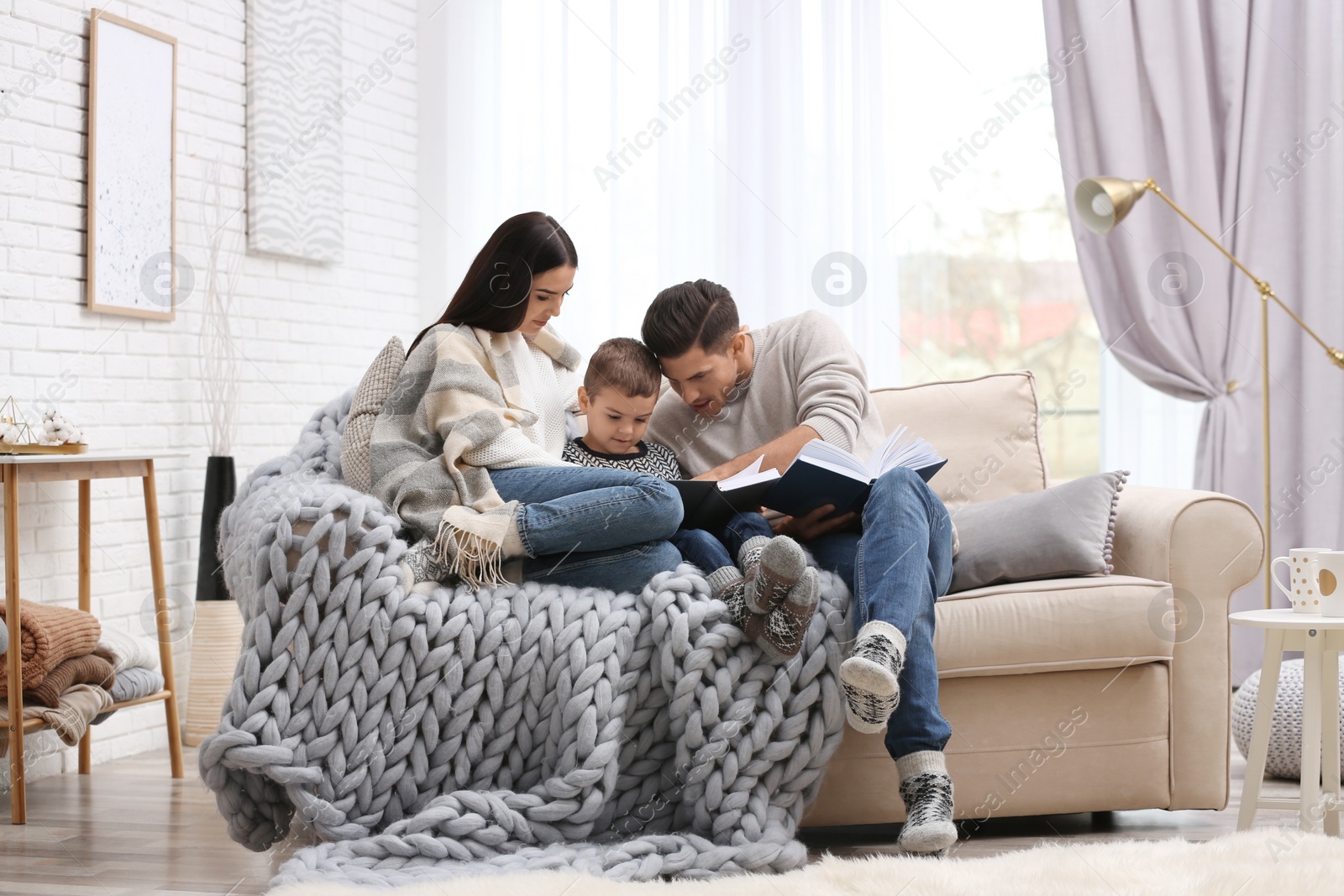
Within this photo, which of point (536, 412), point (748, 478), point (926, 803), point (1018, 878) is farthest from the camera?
point (536, 412)

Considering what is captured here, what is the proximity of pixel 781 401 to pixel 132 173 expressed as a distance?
1.73 metres

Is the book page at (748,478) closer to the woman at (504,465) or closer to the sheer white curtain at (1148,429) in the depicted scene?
the woman at (504,465)

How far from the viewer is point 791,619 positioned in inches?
65.7

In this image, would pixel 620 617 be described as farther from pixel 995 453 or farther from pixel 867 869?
pixel 995 453

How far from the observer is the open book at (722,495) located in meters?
1.89

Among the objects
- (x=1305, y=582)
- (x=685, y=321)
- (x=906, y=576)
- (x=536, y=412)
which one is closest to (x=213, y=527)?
(x=536, y=412)

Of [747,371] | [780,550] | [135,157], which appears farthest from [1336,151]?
[135,157]

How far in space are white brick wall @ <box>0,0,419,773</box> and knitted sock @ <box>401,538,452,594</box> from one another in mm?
1280

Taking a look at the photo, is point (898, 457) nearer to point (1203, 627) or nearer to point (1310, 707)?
point (1203, 627)

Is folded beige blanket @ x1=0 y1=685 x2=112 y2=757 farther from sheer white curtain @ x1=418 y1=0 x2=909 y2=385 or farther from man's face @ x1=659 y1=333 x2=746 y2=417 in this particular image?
sheer white curtain @ x1=418 y1=0 x2=909 y2=385

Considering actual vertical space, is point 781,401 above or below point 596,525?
above

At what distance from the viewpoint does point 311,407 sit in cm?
357

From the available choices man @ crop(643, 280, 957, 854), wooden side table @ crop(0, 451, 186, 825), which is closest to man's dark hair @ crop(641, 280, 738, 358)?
man @ crop(643, 280, 957, 854)

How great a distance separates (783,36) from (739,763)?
2.59m
